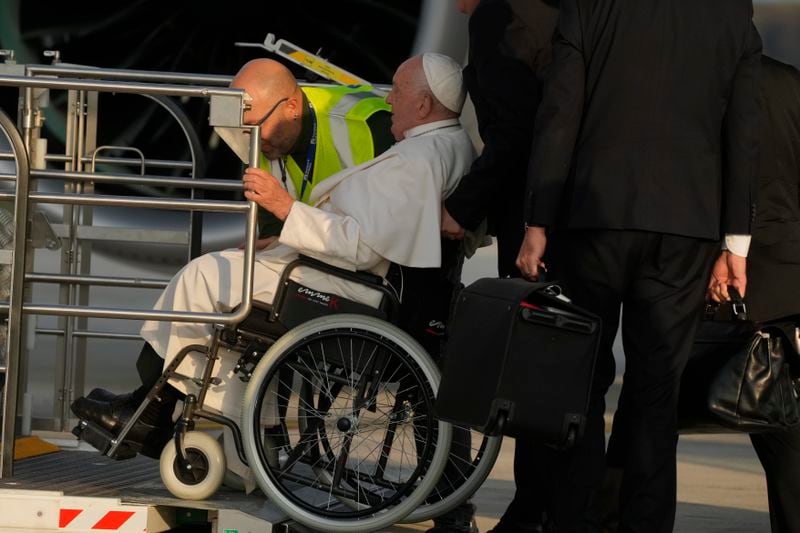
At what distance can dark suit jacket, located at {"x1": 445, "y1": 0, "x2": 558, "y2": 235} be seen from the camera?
10.4ft

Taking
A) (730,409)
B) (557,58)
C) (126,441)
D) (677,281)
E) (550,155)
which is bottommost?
(126,441)

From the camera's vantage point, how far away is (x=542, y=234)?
2.91 m

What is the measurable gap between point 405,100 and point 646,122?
0.72 meters

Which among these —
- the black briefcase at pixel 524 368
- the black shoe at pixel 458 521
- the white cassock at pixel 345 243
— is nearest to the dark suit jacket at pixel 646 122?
the black briefcase at pixel 524 368

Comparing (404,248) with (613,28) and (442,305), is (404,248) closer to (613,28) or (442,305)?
(442,305)

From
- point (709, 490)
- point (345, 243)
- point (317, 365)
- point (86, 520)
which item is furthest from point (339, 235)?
point (709, 490)

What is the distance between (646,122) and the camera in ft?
9.38

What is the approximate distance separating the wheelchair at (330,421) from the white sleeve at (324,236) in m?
0.05

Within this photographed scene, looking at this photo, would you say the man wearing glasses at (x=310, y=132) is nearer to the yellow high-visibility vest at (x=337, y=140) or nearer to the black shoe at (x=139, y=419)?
the yellow high-visibility vest at (x=337, y=140)

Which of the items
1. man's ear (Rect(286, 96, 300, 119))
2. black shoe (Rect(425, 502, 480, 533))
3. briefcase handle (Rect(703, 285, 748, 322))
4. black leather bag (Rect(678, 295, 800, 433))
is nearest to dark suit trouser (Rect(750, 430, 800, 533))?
black leather bag (Rect(678, 295, 800, 433))

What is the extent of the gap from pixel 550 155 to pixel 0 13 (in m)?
4.90

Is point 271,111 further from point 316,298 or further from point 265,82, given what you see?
point 316,298

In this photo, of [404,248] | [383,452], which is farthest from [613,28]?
[383,452]

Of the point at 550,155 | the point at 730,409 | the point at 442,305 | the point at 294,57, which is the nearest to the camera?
the point at 550,155
